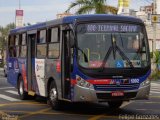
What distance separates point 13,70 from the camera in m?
21.2

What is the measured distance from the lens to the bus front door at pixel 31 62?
18234 mm

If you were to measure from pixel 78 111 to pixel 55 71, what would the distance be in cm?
142

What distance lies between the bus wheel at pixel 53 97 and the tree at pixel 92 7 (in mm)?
18353

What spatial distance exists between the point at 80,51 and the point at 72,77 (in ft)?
2.50

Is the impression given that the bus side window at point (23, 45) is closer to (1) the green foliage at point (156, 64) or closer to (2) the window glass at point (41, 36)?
(2) the window glass at point (41, 36)

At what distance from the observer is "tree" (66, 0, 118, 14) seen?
3401 cm

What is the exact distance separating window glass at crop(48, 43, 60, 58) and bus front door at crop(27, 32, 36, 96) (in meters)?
2.09

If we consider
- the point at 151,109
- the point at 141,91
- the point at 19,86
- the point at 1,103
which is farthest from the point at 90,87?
the point at 19,86

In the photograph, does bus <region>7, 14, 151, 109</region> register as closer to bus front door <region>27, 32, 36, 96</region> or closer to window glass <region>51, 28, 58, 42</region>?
window glass <region>51, 28, 58, 42</region>

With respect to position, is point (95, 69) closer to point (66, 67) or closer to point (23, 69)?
point (66, 67)

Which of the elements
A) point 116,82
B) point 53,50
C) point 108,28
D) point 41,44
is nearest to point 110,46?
point 108,28

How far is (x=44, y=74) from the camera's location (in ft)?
54.6

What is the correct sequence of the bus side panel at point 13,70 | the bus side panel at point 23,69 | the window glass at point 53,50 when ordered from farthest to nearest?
the bus side panel at point 13,70 → the bus side panel at point 23,69 → the window glass at point 53,50

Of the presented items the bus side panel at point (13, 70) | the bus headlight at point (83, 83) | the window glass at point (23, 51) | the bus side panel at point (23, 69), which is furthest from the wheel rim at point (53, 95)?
the bus side panel at point (13, 70)
